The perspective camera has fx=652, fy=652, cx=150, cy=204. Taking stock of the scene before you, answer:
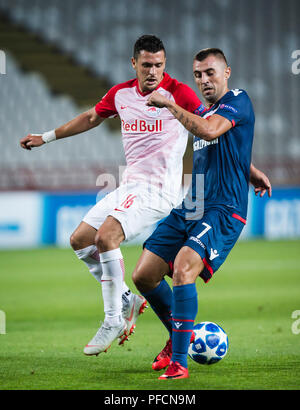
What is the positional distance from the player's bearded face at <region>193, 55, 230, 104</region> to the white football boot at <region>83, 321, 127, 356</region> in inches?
67.0

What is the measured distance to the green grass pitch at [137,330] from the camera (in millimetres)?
4059

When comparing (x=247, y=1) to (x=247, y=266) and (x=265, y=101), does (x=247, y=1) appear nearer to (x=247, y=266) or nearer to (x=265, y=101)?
(x=265, y=101)

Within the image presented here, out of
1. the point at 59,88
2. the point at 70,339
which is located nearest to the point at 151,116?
the point at 70,339

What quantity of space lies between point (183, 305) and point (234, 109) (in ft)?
4.28

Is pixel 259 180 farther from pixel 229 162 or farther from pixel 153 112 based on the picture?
pixel 153 112

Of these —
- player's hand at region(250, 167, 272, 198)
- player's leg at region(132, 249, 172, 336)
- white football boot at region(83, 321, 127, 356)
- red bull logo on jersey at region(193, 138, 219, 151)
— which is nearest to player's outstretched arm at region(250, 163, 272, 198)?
player's hand at region(250, 167, 272, 198)

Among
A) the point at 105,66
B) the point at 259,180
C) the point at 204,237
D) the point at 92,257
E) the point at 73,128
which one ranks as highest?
the point at 105,66

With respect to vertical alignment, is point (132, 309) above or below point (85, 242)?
below

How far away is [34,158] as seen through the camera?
18797 mm

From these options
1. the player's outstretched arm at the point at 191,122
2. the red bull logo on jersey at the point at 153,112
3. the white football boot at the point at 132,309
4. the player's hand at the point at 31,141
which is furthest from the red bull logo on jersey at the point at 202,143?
the player's hand at the point at 31,141

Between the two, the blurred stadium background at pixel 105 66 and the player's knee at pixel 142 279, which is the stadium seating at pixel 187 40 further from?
the player's knee at pixel 142 279

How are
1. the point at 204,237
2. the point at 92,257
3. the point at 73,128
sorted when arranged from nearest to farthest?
the point at 204,237 < the point at 92,257 < the point at 73,128

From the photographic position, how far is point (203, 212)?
14.2ft

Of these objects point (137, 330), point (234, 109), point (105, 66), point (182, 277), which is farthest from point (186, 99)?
point (105, 66)
